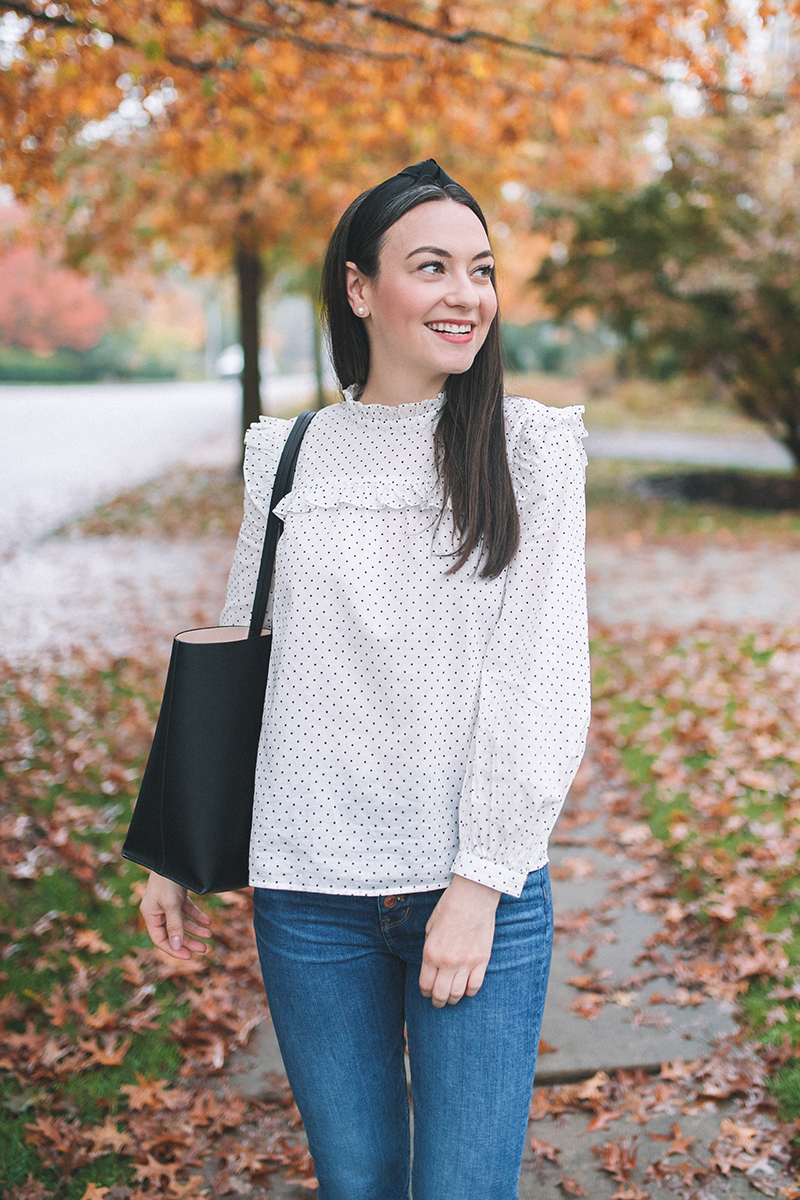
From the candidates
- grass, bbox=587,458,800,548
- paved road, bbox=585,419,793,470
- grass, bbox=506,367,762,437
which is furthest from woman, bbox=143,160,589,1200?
grass, bbox=506,367,762,437

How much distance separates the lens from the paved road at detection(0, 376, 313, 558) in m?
14.5

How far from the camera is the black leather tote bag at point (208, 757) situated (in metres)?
1.78

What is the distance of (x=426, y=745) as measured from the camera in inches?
64.0

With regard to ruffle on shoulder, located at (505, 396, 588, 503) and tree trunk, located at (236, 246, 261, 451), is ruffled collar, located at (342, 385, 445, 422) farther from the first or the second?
tree trunk, located at (236, 246, 261, 451)

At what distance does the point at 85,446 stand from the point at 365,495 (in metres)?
21.3

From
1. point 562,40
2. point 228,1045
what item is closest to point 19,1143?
point 228,1045

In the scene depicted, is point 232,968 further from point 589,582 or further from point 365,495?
point 589,582

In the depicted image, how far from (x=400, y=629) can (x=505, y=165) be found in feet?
37.7

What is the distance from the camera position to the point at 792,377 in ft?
44.3

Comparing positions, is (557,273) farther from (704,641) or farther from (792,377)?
(704,641)

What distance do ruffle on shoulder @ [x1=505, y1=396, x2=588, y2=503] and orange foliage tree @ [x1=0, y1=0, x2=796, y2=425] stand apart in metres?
3.63

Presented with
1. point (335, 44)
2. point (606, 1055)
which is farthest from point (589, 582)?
point (606, 1055)

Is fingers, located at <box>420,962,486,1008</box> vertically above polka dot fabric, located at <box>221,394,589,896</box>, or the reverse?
polka dot fabric, located at <box>221,394,589,896</box>

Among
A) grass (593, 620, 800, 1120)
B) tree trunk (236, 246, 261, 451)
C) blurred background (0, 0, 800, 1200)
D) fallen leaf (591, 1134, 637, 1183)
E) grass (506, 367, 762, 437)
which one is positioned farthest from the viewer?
grass (506, 367, 762, 437)
